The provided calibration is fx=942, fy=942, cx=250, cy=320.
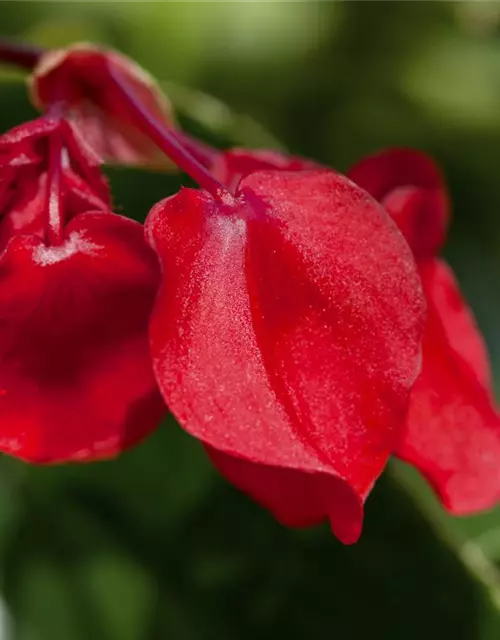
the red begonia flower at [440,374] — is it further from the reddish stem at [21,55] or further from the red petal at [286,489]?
the reddish stem at [21,55]

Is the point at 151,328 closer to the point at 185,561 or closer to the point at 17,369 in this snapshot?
the point at 17,369

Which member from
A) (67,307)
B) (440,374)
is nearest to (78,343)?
(67,307)

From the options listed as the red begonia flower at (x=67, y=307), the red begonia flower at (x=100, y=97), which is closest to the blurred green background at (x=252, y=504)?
the red begonia flower at (x=100, y=97)

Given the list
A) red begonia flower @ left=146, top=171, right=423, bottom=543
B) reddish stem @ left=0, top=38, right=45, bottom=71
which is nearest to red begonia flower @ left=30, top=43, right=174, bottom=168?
reddish stem @ left=0, top=38, right=45, bottom=71

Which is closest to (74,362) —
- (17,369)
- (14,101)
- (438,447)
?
(17,369)

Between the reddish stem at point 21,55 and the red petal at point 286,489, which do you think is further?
the reddish stem at point 21,55

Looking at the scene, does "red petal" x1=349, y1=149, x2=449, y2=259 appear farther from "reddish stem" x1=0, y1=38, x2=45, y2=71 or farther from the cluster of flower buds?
"reddish stem" x1=0, y1=38, x2=45, y2=71
